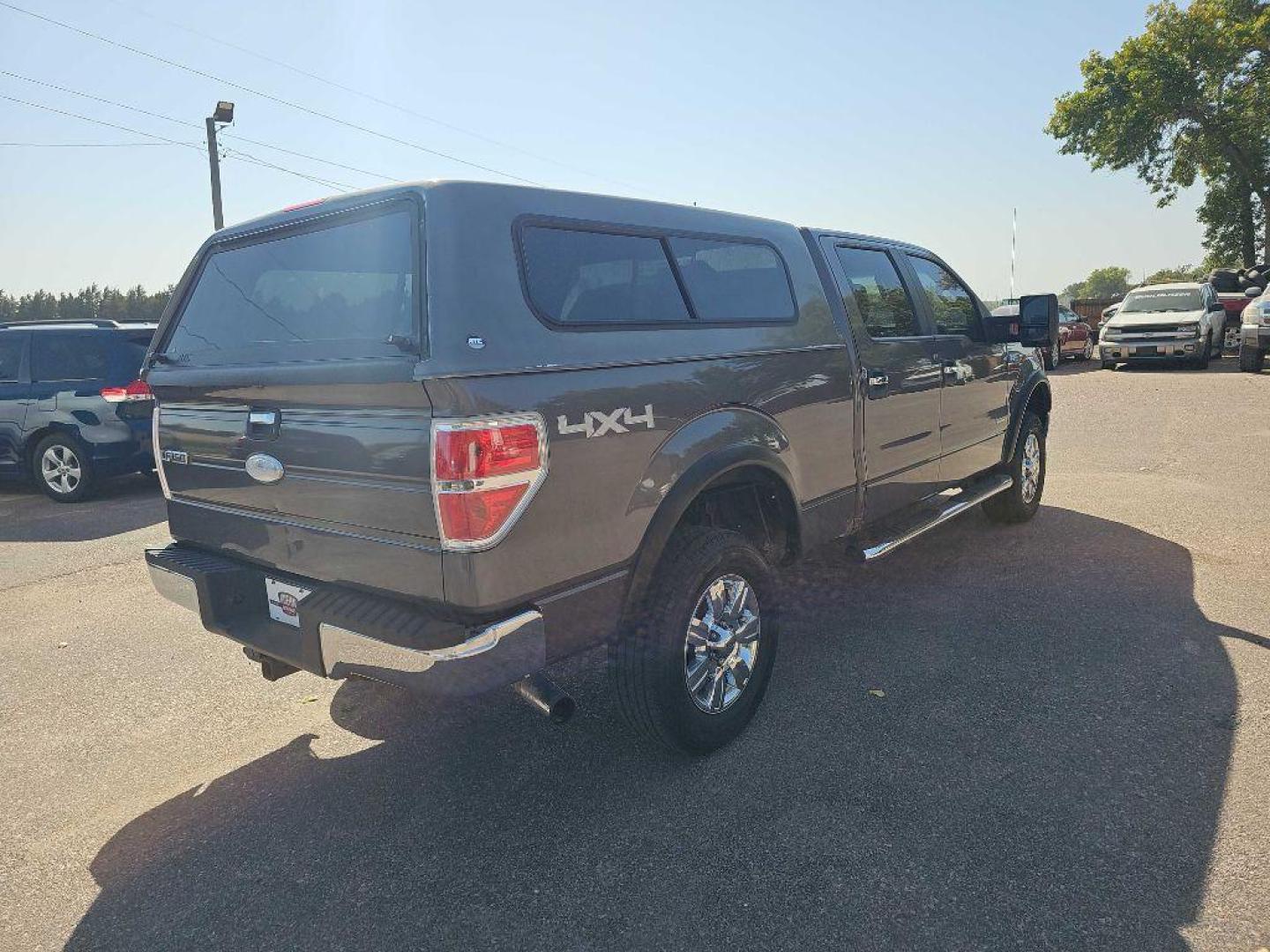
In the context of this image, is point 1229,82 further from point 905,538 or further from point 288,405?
point 288,405

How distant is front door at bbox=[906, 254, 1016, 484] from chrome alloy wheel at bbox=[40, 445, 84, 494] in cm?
796

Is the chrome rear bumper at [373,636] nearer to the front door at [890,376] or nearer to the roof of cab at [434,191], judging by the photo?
the roof of cab at [434,191]

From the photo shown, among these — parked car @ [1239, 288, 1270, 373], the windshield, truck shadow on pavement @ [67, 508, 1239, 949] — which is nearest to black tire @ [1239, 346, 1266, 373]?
parked car @ [1239, 288, 1270, 373]

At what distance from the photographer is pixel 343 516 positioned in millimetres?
2562

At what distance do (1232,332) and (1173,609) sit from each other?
67.3 feet

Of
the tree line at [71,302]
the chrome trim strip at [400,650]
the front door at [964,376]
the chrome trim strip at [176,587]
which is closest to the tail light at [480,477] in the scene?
the chrome trim strip at [400,650]

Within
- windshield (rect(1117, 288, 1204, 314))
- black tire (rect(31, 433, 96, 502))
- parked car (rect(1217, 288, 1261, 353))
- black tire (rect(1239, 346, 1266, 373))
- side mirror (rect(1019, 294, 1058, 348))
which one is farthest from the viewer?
parked car (rect(1217, 288, 1261, 353))

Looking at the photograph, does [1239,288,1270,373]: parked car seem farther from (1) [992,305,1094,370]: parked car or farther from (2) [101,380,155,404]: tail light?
(2) [101,380,155,404]: tail light

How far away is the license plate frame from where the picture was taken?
2691 mm

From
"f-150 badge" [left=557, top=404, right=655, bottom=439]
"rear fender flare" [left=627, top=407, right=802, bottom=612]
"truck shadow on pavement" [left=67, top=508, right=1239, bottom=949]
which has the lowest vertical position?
"truck shadow on pavement" [left=67, top=508, right=1239, bottom=949]

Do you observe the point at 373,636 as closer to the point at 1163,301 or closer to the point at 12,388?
the point at 12,388

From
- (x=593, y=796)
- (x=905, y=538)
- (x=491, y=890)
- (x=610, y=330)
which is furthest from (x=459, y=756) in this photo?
(x=905, y=538)

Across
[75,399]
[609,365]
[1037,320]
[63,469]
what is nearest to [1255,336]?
[1037,320]

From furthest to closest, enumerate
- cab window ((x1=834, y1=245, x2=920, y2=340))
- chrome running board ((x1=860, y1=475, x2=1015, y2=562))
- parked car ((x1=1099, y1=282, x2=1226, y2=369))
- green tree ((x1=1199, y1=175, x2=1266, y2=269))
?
green tree ((x1=1199, y1=175, x2=1266, y2=269))
parked car ((x1=1099, y1=282, x2=1226, y2=369))
cab window ((x1=834, y1=245, x2=920, y2=340))
chrome running board ((x1=860, y1=475, x2=1015, y2=562))
